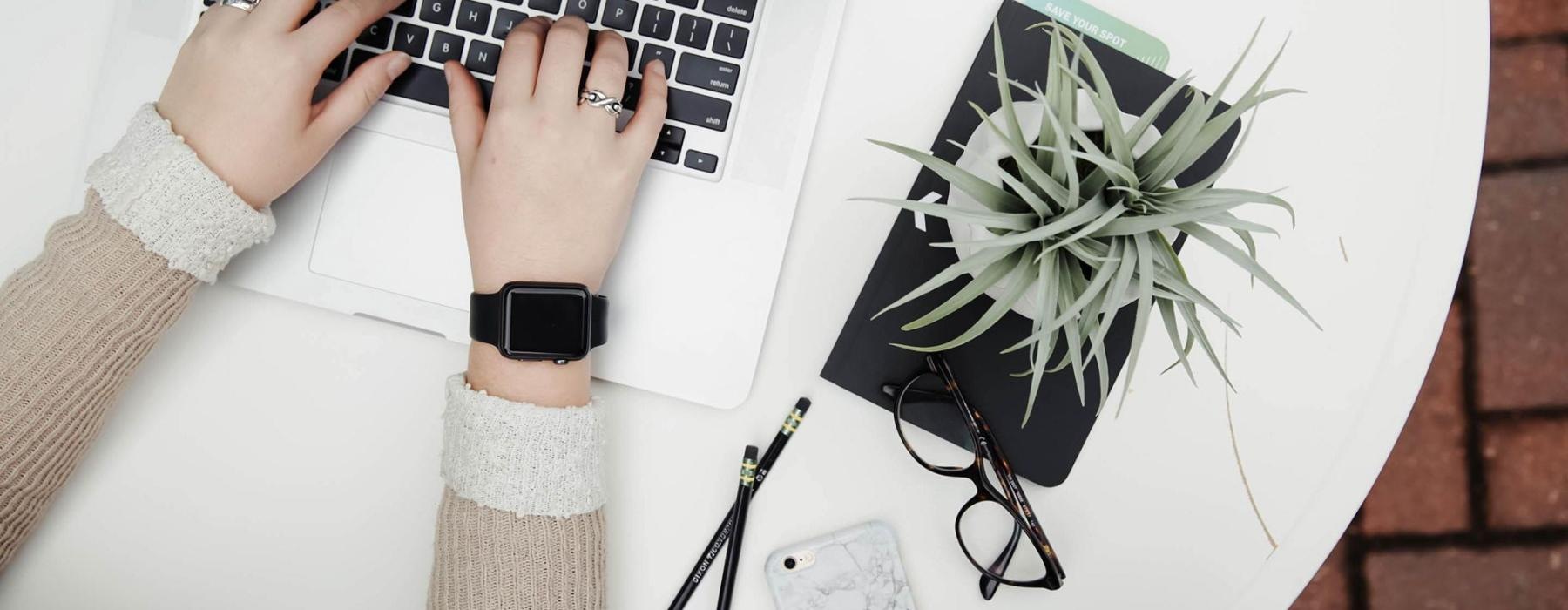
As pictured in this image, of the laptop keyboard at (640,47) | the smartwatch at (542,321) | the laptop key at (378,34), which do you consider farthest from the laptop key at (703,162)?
the laptop key at (378,34)

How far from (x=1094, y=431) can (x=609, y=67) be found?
1.26ft

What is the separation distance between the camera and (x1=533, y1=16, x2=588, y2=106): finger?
21.9 inches

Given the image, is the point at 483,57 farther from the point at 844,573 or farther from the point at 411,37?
the point at 844,573

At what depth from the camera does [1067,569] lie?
608mm

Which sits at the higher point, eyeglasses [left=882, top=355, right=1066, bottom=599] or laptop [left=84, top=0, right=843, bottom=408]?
laptop [left=84, top=0, right=843, bottom=408]

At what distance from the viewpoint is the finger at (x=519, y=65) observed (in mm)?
558

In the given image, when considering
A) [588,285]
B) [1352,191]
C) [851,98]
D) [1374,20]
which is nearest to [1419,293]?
[1352,191]

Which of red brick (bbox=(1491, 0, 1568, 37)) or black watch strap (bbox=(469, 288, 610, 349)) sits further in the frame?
red brick (bbox=(1491, 0, 1568, 37))

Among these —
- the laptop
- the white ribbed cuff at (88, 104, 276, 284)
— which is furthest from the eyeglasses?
the white ribbed cuff at (88, 104, 276, 284)

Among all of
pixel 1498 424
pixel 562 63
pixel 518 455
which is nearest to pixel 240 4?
pixel 562 63

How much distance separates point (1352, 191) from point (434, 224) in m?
0.60

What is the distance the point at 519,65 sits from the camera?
0.56 m

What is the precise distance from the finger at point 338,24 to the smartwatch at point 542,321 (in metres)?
0.19

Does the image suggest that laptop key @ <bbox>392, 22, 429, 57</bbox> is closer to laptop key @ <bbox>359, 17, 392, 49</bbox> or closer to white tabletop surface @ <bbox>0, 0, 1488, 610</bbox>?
laptop key @ <bbox>359, 17, 392, 49</bbox>
